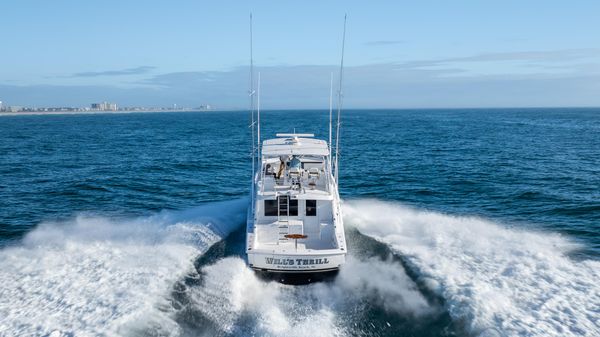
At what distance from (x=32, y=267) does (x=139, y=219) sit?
21.2 ft

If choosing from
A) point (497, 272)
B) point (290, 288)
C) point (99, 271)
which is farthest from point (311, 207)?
point (99, 271)

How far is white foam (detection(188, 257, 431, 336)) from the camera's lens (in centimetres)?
1155

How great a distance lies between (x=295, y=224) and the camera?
610 inches

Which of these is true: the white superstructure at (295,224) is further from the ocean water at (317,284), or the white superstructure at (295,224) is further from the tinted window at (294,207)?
the ocean water at (317,284)

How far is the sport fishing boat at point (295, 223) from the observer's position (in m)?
13.6

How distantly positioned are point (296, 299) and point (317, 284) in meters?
1.04

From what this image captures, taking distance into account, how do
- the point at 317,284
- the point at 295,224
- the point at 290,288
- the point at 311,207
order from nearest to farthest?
1. the point at 290,288
2. the point at 317,284
3. the point at 295,224
4. the point at 311,207

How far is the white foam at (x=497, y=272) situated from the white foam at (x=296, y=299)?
133cm

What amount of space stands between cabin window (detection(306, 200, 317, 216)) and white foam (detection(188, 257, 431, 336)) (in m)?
2.25

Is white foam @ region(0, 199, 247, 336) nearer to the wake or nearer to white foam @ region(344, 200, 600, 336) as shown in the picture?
the wake

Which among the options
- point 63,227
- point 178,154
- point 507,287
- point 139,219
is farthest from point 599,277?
point 178,154

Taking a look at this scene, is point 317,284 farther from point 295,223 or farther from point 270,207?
point 270,207

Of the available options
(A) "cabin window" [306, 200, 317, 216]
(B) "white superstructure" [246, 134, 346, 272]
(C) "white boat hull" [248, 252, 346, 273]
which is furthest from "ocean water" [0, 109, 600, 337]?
(A) "cabin window" [306, 200, 317, 216]

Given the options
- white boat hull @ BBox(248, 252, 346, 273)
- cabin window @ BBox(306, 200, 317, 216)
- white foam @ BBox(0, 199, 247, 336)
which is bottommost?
white foam @ BBox(0, 199, 247, 336)
